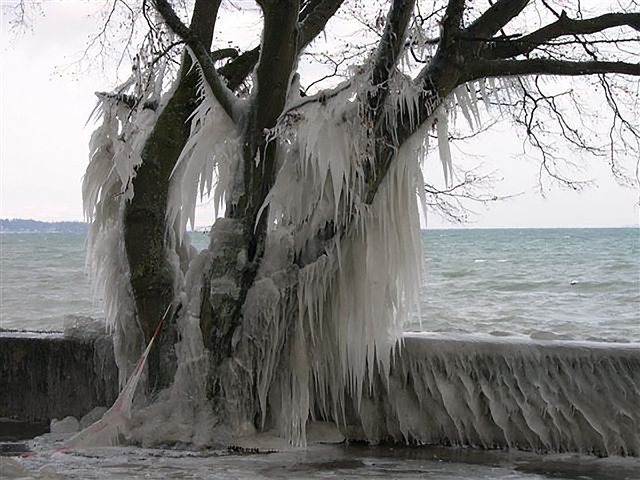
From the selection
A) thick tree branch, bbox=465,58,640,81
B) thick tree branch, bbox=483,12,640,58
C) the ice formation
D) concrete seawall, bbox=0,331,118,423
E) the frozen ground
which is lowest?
the frozen ground

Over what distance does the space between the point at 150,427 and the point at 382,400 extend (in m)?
2.00

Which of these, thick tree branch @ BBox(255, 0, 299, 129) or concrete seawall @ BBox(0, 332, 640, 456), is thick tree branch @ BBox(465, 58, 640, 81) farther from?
concrete seawall @ BBox(0, 332, 640, 456)

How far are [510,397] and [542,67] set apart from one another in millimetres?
2737

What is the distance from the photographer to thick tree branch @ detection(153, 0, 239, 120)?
5770 millimetres

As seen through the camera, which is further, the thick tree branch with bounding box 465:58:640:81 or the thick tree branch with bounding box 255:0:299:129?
the thick tree branch with bounding box 465:58:640:81

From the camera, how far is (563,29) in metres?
6.46

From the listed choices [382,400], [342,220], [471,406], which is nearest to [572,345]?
[471,406]

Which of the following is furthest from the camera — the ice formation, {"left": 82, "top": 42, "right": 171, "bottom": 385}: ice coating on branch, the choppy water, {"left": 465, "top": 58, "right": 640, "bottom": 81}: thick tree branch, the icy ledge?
the choppy water

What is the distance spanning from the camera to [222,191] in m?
Result: 6.44

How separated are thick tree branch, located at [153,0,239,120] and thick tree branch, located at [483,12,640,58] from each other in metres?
2.11

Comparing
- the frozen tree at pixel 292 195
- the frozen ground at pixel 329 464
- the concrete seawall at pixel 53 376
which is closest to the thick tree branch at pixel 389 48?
the frozen tree at pixel 292 195

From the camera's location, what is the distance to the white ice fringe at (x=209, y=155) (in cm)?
623

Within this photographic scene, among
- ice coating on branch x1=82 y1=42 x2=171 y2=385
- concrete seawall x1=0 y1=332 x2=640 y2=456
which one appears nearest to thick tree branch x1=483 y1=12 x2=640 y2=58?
concrete seawall x1=0 y1=332 x2=640 y2=456

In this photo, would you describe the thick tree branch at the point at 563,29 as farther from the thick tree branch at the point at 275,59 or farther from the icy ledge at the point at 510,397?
the icy ledge at the point at 510,397
